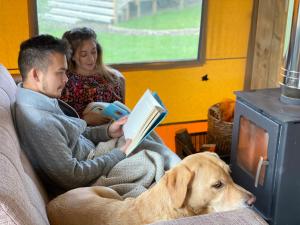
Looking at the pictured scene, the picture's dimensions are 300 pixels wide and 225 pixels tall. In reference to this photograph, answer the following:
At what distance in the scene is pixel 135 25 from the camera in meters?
3.24

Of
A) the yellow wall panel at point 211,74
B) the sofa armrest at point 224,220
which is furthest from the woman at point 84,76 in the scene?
the sofa armrest at point 224,220

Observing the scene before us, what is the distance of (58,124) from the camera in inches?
64.2

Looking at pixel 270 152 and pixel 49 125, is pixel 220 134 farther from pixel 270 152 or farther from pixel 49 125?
pixel 49 125

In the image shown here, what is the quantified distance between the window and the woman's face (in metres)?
0.72

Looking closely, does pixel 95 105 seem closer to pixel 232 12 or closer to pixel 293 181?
pixel 293 181

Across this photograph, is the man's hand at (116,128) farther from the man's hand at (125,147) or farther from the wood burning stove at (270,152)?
the wood burning stove at (270,152)

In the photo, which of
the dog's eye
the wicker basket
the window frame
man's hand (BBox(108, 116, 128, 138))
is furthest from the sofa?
the window frame

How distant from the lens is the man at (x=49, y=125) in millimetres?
1571

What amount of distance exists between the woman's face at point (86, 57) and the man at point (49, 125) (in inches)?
26.7

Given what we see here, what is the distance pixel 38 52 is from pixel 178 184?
2.52 ft

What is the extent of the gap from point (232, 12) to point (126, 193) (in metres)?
2.17

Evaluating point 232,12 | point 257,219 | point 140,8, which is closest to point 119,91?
point 140,8

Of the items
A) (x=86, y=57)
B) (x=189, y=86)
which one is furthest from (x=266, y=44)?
(x=86, y=57)

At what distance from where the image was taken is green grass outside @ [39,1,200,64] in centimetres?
323
